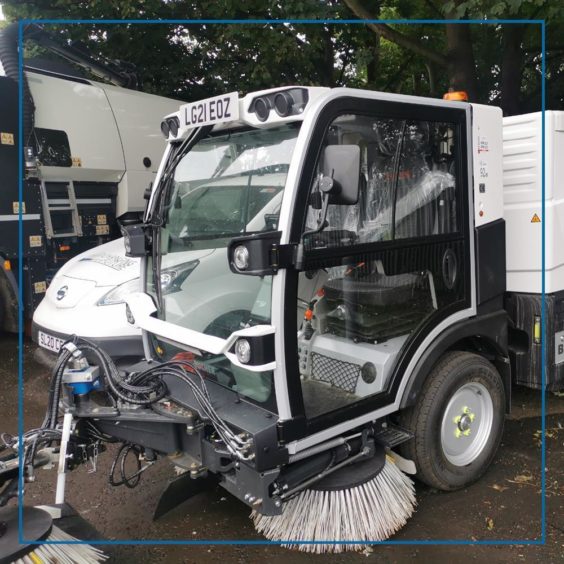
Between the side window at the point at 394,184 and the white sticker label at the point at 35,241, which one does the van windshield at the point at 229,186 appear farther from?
the white sticker label at the point at 35,241

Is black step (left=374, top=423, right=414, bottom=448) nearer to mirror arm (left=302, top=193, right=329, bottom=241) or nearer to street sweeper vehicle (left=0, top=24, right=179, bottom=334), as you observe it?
mirror arm (left=302, top=193, right=329, bottom=241)

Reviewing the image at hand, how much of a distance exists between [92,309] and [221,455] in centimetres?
230

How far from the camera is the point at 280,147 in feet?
8.30

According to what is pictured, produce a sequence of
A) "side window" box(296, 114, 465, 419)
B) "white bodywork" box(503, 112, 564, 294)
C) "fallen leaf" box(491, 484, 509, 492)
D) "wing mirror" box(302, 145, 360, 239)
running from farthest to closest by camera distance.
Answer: "white bodywork" box(503, 112, 564, 294)
"fallen leaf" box(491, 484, 509, 492)
"side window" box(296, 114, 465, 419)
"wing mirror" box(302, 145, 360, 239)

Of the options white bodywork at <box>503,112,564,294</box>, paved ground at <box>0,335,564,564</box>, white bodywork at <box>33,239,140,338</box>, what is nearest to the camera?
paved ground at <box>0,335,564,564</box>

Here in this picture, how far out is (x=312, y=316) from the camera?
2949mm

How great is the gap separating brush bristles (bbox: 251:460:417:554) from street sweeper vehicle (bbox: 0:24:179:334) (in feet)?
9.29

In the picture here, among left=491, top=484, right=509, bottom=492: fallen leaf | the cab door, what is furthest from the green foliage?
left=491, top=484, right=509, bottom=492: fallen leaf

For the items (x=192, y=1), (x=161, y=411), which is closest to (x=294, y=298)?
(x=161, y=411)

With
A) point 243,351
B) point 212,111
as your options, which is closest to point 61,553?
point 243,351

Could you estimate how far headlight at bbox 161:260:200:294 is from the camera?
2.94 m

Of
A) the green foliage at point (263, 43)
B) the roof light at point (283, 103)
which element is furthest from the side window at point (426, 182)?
the green foliage at point (263, 43)

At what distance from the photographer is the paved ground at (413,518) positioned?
2.79 metres

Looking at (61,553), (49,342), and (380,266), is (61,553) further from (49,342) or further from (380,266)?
(49,342)
